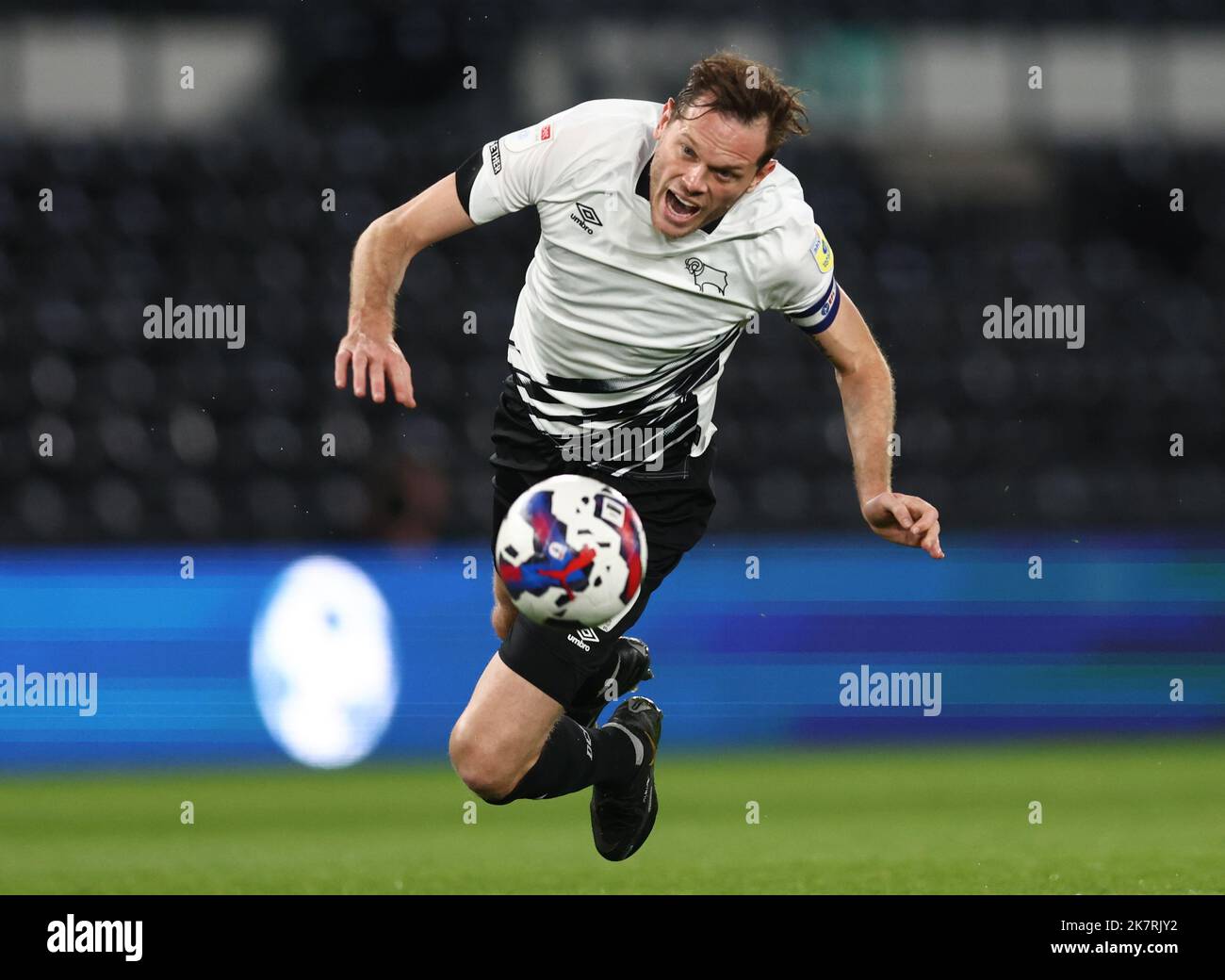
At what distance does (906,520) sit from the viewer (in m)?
4.53

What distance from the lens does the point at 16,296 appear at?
378 inches

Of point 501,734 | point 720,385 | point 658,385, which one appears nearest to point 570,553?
point 501,734

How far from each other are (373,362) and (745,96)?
1.16m

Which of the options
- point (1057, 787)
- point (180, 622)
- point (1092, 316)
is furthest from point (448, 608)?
point (1092, 316)

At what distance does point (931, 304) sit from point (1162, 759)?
10.5 ft

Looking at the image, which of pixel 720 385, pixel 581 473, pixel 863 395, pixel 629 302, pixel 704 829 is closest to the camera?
pixel 629 302

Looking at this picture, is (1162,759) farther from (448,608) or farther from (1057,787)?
(448,608)

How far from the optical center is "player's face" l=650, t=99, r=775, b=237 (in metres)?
4.45

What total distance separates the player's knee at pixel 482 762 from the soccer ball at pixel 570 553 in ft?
1.39

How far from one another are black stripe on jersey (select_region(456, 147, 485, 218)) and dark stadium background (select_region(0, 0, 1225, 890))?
2943 millimetres

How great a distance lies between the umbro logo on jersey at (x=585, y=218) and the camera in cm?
473

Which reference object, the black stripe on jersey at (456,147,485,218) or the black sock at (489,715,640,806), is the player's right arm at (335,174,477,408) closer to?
the black stripe on jersey at (456,147,485,218)

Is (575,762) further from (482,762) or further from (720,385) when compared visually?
(720,385)

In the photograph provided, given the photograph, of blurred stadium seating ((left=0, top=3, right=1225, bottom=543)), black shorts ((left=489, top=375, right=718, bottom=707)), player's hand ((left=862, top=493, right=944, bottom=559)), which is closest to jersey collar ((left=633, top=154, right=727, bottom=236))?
black shorts ((left=489, top=375, right=718, bottom=707))
